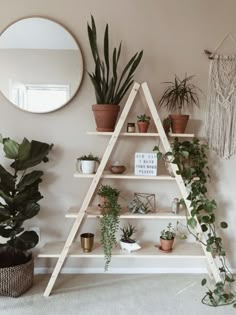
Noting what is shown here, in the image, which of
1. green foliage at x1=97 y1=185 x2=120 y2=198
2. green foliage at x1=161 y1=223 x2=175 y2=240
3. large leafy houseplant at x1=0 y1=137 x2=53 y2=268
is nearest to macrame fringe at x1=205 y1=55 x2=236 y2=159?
green foliage at x1=161 y1=223 x2=175 y2=240

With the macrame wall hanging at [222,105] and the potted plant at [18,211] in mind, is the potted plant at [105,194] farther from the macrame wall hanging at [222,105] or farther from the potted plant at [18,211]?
the macrame wall hanging at [222,105]

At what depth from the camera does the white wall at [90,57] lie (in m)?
2.43

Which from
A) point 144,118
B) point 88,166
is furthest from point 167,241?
point 144,118

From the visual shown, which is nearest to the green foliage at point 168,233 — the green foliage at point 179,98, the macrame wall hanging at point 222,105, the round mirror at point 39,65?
the macrame wall hanging at point 222,105

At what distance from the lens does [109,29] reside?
96.5 inches

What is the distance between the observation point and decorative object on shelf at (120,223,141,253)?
2390 millimetres

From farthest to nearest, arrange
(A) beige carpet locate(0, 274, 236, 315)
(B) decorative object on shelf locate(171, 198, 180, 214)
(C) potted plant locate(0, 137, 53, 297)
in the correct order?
(B) decorative object on shelf locate(171, 198, 180, 214)
(C) potted plant locate(0, 137, 53, 297)
(A) beige carpet locate(0, 274, 236, 315)

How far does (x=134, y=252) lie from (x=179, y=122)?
1043 mm

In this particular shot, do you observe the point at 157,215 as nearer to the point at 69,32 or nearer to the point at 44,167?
Result: the point at 44,167

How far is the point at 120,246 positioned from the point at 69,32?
1722 mm

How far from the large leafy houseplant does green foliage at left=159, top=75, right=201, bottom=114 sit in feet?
3.30

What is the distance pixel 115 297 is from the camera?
225cm

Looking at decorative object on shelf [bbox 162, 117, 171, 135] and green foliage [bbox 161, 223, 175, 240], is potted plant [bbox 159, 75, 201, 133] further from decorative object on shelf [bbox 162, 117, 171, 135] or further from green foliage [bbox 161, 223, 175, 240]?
green foliage [bbox 161, 223, 175, 240]

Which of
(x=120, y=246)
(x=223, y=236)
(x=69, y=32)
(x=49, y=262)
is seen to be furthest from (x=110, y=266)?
(x=69, y=32)
